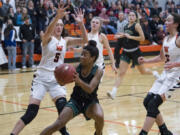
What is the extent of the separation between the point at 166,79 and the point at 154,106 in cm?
48

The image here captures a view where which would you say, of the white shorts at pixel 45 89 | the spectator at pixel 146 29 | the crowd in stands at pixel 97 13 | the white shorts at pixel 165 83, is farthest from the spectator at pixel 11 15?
the white shorts at pixel 165 83

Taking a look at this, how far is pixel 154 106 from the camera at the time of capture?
16.3 ft

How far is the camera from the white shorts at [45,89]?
5148mm

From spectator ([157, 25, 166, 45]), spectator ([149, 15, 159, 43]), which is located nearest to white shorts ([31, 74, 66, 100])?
spectator ([157, 25, 166, 45])

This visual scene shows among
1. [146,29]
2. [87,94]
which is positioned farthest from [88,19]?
[87,94]

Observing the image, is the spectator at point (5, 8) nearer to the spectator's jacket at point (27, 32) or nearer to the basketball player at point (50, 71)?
the spectator's jacket at point (27, 32)

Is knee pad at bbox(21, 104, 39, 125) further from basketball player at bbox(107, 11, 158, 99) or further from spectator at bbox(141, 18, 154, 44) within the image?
spectator at bbox(141, 18, 154, 44)

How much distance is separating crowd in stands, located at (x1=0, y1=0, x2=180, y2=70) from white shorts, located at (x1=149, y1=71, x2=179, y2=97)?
7.39 meters

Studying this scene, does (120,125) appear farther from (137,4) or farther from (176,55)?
(137,4)

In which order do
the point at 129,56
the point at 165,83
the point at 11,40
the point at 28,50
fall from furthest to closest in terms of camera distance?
the point at 28,50
the point at 11,40
the point at 129,56
the point at 165,83

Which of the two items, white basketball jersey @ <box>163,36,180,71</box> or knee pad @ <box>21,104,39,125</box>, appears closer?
knee pad @ <box>21,104,39,125</box>

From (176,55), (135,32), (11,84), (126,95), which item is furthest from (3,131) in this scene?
(11,84)

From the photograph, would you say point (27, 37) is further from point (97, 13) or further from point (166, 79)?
point (166, 79)

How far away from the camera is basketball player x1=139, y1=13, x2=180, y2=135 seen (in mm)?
4978
